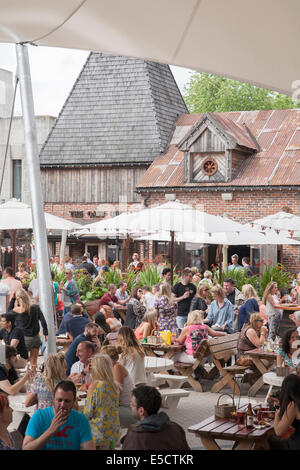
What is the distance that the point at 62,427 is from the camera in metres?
5.22

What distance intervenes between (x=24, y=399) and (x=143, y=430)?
8.98 feet

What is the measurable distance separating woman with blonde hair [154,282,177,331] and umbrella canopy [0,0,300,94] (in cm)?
657

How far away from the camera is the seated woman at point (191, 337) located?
1164cm

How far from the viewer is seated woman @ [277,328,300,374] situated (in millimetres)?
9344

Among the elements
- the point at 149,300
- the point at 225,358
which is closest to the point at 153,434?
the point at 225,358

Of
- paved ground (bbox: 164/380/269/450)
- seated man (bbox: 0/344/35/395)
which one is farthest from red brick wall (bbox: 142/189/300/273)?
seated man (bbox: 0/344/35/395)

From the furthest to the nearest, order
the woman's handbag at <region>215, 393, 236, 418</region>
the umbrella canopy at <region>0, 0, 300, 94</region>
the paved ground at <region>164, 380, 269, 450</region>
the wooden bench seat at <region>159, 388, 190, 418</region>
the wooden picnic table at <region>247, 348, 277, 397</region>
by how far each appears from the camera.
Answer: the wooden picnic table at <region>247, 348, 277, 397</region> < the wooden bench seat at <region>159, 388, 190, 418</region> < the paved ground at <region>164, 380, 269, 450</region> < the woman's handbag at <region>215, 393, 236, 418</region> < the umbrella canopy at <region>0, 0, 300, 94</region>

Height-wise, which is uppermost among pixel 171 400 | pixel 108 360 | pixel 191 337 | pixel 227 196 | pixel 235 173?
pixel 235 173

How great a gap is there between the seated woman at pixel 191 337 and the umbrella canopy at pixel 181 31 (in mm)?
5787

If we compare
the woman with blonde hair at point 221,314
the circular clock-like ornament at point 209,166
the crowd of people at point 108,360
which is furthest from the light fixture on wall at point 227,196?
the woman with blonde hair at point 221,314

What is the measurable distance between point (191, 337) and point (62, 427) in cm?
658

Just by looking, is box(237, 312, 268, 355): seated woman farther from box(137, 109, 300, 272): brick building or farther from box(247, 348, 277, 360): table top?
box(137, 109, 300, 272): brick building

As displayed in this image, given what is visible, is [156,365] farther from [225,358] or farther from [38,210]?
[38,210]

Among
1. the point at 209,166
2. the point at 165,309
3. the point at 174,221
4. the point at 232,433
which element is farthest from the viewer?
the point at 209,166
